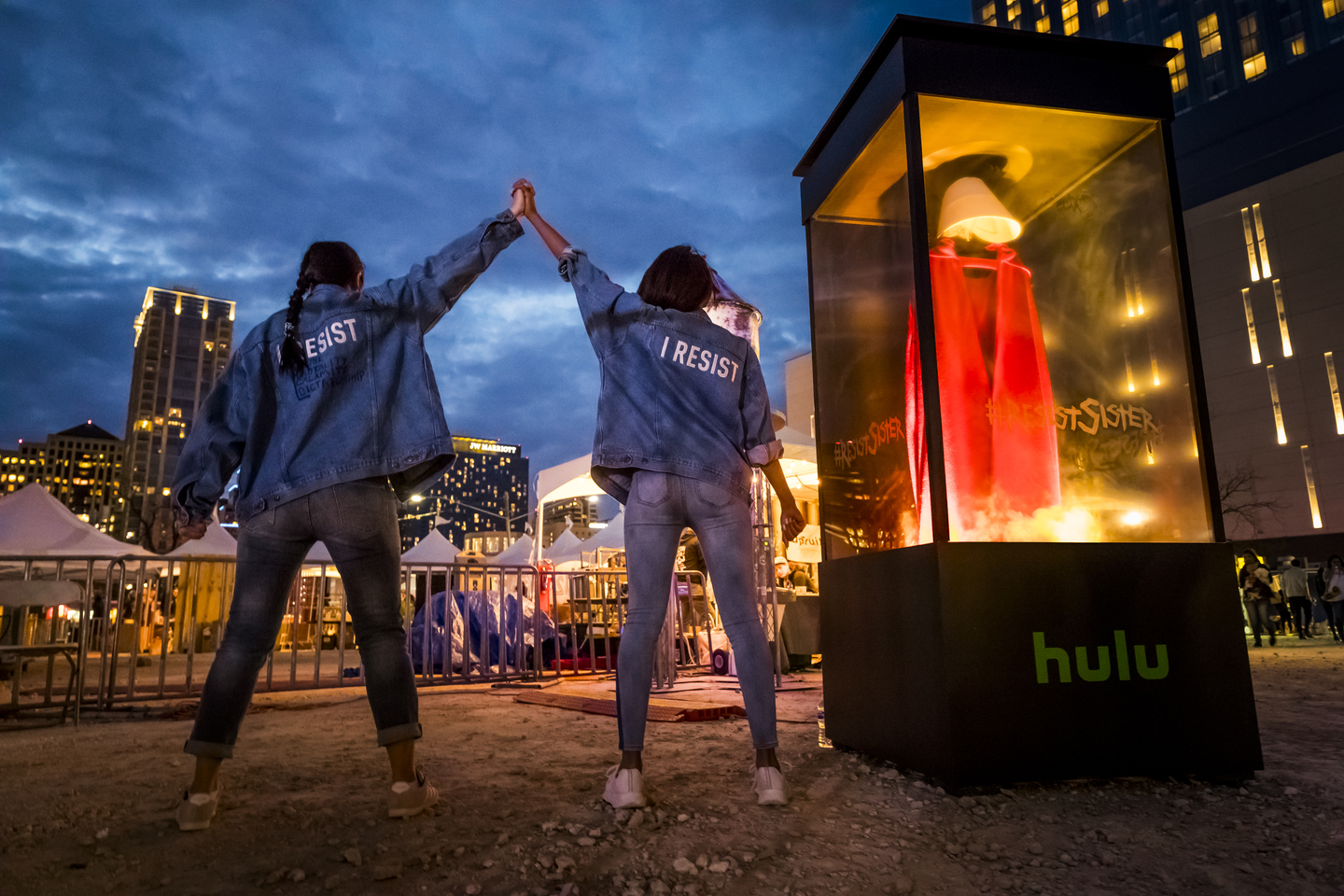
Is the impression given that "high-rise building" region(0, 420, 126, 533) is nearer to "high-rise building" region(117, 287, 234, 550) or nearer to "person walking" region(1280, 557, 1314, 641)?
"high-rise building" region(117, 287, 234, 550)

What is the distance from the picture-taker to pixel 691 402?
9.29 feet

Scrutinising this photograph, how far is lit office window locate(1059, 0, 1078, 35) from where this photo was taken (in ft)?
197

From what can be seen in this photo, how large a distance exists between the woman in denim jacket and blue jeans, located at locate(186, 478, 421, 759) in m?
0.73

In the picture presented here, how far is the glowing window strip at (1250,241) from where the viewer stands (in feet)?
121

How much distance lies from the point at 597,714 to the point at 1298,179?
43751 mm

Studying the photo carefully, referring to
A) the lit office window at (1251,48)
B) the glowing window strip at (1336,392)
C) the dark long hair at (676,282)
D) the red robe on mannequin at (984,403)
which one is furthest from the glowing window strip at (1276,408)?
the dark long hair at (676,282)

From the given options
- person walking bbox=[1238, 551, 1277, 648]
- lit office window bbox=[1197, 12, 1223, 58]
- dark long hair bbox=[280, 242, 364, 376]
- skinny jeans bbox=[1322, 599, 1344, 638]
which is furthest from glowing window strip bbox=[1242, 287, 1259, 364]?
dark long hair bbox=[280, 242, 364, 376]

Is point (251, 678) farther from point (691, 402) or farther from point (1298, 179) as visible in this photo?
point (1298, 179)

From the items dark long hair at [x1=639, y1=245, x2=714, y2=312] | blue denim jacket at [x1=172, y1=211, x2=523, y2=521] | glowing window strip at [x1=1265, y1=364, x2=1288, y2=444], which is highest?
glowing window strip at [x1=1265, y1=364, x2=1288, y2=444]

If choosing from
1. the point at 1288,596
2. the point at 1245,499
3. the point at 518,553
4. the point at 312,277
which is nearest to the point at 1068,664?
the point at 312,277

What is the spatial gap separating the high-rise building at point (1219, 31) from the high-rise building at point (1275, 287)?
7188 millimetres

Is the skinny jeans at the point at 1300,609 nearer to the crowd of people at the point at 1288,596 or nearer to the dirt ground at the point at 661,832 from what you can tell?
the crowd of people at the point at 1288,596

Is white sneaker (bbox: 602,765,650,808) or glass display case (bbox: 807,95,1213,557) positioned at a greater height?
glass display case (bbox: 807,95,1213,557)

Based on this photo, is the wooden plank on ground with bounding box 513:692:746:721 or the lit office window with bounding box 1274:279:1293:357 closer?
the wooden plank on ground with bounding box 513:692:746:721
